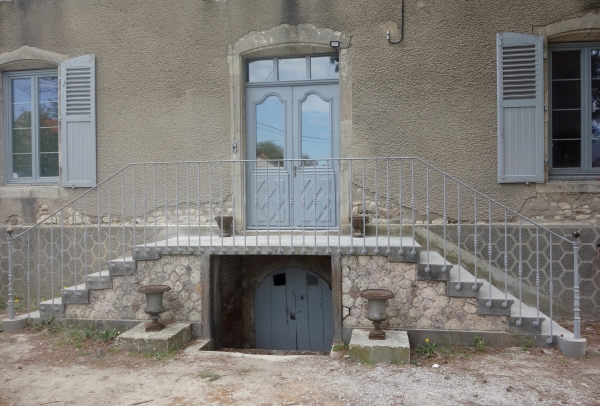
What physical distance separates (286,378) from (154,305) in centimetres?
154

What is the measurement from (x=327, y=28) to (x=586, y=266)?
4.01m

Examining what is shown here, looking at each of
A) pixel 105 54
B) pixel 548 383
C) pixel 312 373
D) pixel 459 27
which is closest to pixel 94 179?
pixel 105 54

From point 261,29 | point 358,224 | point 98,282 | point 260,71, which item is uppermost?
point 261,29

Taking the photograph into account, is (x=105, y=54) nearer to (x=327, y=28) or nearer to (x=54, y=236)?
(x=54, y=236)

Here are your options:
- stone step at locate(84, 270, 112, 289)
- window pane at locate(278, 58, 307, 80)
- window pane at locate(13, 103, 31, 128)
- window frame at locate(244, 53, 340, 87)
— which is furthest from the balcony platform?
window pane at locate(13, 103, 31, 128)

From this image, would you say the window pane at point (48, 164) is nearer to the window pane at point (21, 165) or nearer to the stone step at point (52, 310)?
the window pane at point (21, 165)

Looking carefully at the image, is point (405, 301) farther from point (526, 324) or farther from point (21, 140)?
point (21, 140)

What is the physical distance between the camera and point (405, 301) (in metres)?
4.37

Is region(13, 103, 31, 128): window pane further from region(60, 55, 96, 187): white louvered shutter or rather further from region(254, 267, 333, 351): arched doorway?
region(254, 267, 333, 351): arched doorway

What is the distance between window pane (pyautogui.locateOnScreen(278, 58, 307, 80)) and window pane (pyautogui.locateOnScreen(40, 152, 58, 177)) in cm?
327

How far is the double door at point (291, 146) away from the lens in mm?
5734

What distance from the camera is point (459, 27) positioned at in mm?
5383

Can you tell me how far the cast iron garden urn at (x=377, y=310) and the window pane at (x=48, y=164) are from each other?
4.66m

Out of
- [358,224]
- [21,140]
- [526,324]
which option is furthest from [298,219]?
[21,140]
